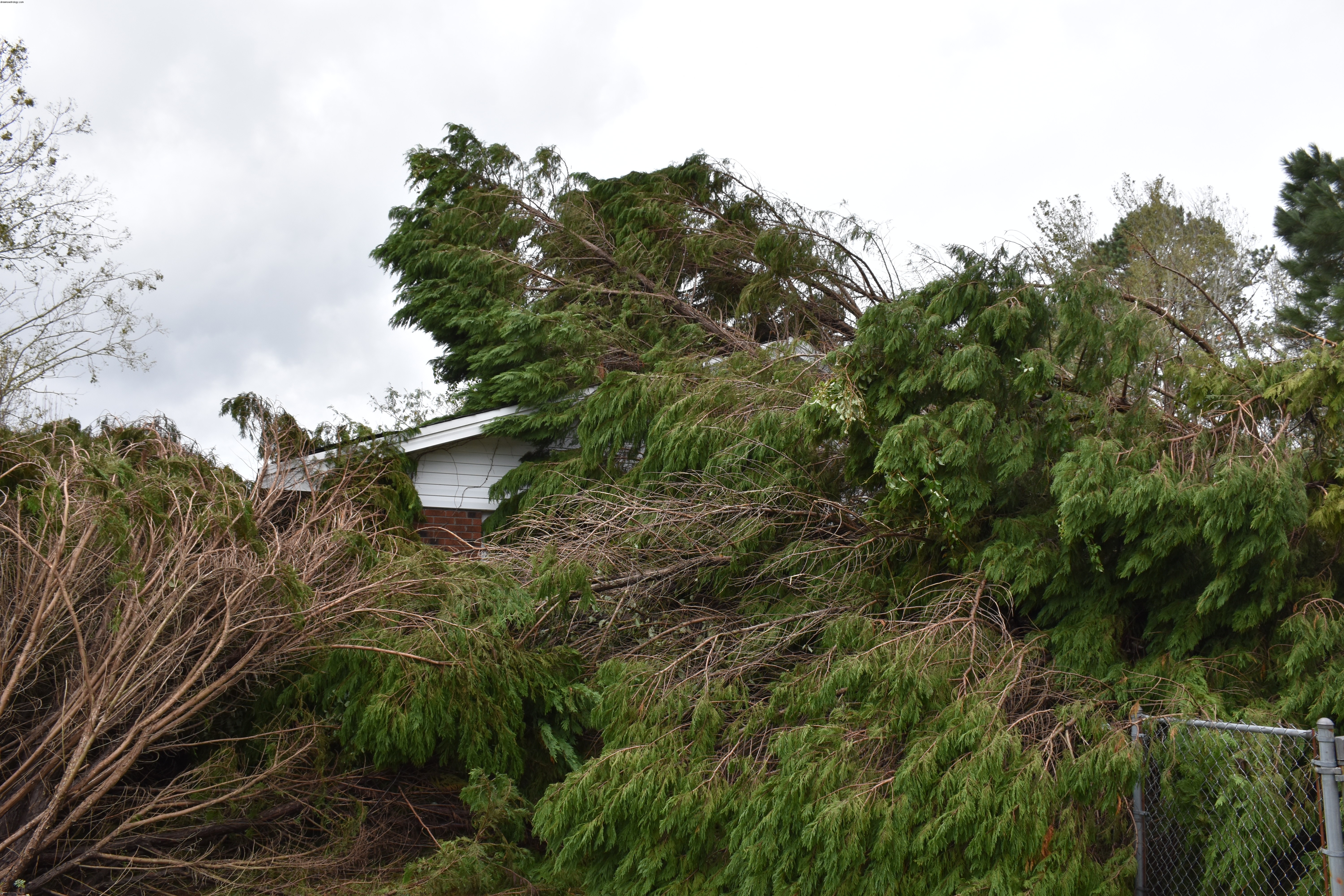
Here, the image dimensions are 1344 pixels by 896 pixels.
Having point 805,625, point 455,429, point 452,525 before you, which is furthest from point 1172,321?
point 452,525

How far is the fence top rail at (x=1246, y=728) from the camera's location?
3.20m

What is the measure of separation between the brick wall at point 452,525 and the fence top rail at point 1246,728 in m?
6.49

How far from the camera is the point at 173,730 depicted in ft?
16.1

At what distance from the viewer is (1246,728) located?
339 cm

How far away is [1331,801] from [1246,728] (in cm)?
33

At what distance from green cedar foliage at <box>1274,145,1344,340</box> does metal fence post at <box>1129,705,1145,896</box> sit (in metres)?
11.3

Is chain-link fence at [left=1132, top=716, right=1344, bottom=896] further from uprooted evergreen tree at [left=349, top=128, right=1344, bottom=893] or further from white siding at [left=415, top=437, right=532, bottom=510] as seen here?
white siding at [left=415, top=437, right=532, bottom=510]

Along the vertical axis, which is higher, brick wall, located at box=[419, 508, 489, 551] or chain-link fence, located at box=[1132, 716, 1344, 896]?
brick wall, located at box=[419, 508, 489, 551]

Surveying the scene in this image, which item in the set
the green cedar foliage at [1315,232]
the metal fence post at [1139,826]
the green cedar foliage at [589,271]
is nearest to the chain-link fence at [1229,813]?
the metal fence post at [1139,826]

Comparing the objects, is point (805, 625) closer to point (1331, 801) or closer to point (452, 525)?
point (1331, 801)

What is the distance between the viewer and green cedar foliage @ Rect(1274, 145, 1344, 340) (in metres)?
13.1

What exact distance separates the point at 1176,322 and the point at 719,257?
479 centimetres

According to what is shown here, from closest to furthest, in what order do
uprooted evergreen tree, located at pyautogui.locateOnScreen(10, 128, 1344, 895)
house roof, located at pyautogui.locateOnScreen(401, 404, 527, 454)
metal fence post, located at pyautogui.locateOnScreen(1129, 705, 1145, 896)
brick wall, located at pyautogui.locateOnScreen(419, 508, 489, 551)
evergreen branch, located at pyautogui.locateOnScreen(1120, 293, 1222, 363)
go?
1. metal fence post, located at pyautogui.locateOnScreen(1129, 705, 1145, 896)
2. uprooted evergreen tree, located at pyautogui.locateOnScreen(10, 128, 1344, 895)
3. evergreen branch, located at pyautogui.locateOnScreen(1120, 293, 1222, 363)
4. house roof, located at pyautogui.locateOnScreen(401, 404, 527, 454)
5. brick wall, located at pyautogui.locateOnScreen(419, 508, 489, 551)

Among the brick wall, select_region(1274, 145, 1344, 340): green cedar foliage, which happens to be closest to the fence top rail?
the brick wall
